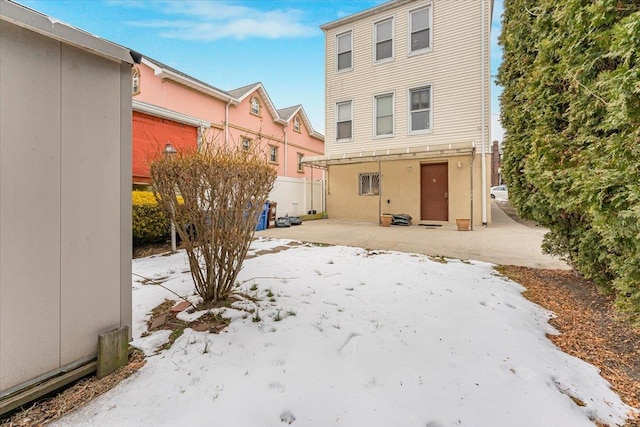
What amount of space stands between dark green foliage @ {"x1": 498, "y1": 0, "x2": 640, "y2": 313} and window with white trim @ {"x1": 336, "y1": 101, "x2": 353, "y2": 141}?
7.51 metres

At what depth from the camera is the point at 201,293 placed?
9.04ft

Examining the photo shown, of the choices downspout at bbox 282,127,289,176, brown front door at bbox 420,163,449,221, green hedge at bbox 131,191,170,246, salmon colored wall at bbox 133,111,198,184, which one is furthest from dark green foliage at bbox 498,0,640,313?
downspout at bbox 282,127,289,176

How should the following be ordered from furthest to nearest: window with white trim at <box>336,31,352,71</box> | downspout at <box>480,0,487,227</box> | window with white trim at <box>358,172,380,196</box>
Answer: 1. window with white trim at <box>336,31,352,71</box>
2. window with white trim at <box>358,172,380,196</box>
3. downspout at <box>480,0,487,227</box>

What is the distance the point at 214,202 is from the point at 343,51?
12.0 meters

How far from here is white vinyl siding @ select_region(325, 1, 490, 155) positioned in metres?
9.88

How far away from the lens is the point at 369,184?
12.0 metres

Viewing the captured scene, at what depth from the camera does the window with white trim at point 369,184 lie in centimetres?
1185

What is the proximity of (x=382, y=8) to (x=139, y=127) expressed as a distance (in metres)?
9.83

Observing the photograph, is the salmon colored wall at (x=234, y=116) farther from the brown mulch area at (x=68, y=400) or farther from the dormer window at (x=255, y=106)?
the brown mulch area at (x=68, y=400)

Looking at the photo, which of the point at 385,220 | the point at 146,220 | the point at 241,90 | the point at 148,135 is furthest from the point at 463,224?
the point at 241,90

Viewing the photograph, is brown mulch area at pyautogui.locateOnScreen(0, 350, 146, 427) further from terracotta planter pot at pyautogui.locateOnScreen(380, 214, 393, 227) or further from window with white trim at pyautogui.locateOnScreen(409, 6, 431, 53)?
window with white trim at pyautogui.locateOnScreen(409, 6, 431, 53)

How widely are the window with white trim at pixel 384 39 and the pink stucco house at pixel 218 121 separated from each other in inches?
203

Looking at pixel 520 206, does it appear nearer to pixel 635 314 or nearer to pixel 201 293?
pixel 635 314

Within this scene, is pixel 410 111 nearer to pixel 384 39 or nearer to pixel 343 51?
pixel 384 39
